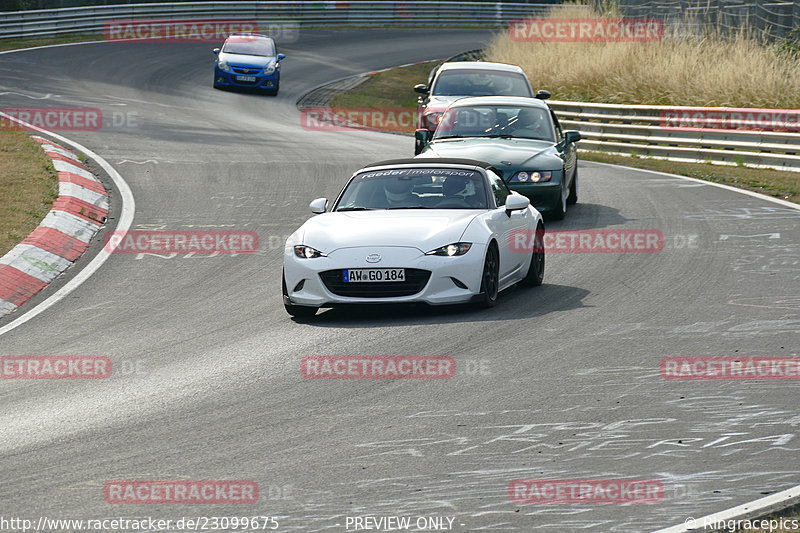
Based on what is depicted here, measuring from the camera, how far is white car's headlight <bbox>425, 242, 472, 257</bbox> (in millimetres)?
10680

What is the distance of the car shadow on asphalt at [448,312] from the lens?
34.7 feet

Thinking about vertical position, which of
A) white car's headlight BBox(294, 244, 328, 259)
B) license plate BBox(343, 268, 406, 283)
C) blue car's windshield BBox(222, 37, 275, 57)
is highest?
white car's headlight BBox(294, 244, 328, 259)

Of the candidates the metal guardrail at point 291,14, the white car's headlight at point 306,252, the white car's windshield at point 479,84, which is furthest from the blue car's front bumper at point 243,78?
the white car's headlight at point 306,252

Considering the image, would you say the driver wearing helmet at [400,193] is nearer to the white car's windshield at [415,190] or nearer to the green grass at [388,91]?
the white car's windshield at [415,190]

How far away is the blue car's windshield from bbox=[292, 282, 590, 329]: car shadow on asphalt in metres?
26.4

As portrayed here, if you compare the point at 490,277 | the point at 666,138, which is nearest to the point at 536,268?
the point at 490,277

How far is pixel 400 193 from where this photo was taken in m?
11.9

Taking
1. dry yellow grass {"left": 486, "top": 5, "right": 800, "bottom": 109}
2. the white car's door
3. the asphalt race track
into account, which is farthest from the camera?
dry yellow grass {"left": 486, "top": 5, "right": 800, "bottom": 109}

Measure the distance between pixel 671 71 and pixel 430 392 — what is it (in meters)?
23.3

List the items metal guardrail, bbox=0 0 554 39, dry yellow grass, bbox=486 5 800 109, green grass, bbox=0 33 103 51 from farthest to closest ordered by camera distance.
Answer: metal guardrail, bbox=0 0 554 39 → green grass, bbox=0 33 103 51 → dry yellow grass, bbox=486 5 800 109

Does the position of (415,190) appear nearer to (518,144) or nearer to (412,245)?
(412,245)

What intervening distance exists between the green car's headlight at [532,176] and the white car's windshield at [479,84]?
7081 mm

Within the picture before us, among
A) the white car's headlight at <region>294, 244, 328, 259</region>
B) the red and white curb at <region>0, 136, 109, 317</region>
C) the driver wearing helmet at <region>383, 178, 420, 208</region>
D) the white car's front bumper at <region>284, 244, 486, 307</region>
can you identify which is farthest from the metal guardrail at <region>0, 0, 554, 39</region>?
the white car's front bumper at <region>284, 244, 486, 307</region>

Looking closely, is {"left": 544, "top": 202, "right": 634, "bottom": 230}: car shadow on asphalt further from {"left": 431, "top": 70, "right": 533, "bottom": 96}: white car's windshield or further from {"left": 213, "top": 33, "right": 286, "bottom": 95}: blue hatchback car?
{"left": 213, "top": 33, "right": 286, "bottom": 95}: blue hatchback car
